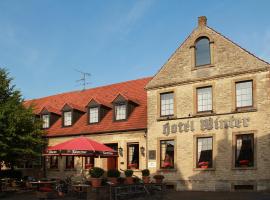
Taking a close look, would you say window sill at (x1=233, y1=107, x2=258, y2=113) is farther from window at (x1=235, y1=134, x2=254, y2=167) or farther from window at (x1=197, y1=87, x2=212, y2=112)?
window at (x1=197, y1=87, x2=212, y2=112)

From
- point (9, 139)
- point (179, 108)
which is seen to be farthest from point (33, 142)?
point (179, 108)

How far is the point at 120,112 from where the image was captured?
30.4 meters

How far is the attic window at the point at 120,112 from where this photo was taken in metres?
30.1

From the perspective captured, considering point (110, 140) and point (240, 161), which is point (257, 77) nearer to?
point (240, 161)

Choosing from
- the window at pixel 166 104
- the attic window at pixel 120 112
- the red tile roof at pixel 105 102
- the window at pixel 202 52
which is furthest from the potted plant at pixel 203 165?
the attic window at pixel 120 112

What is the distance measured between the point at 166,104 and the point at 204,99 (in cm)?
270

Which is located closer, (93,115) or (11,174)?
(93,115)

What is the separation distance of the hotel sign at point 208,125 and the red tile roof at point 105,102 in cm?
211

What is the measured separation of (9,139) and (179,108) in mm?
10622

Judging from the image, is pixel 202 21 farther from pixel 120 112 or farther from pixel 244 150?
pixel 120 112

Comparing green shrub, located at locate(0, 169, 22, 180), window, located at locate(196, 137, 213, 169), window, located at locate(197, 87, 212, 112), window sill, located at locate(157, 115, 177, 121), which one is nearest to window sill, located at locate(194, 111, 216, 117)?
window, located at locate(197, 87, 212, 112)

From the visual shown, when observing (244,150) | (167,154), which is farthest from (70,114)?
(244,150)

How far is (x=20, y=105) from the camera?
28.0 meters

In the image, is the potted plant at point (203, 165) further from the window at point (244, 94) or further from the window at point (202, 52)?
the window at point (202, 52)
